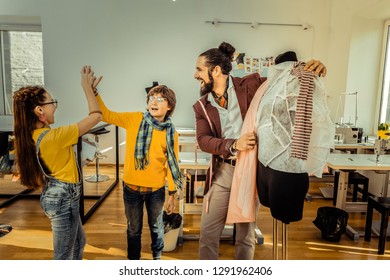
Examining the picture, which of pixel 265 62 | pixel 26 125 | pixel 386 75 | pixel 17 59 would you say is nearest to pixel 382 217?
pixel 386 75

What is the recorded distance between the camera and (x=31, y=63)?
4.75 feet

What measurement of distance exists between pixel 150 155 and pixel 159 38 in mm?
617

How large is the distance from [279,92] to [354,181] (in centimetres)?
227

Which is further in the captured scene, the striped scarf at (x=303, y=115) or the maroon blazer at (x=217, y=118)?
the maroon blazer at (x=217, y=118)

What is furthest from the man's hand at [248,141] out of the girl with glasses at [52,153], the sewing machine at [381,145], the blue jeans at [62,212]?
the sewing machine at [381,145]

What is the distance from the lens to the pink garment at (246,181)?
1.12 meters

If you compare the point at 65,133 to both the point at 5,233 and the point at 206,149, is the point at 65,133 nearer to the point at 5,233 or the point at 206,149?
the point at 206,149

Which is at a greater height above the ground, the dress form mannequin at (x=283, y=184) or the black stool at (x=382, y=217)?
the dress form mannequin at (x=283, y=184)

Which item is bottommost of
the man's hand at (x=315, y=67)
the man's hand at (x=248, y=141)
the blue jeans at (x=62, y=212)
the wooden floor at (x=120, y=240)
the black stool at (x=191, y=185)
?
the wooden floor at (x=120, y=240)

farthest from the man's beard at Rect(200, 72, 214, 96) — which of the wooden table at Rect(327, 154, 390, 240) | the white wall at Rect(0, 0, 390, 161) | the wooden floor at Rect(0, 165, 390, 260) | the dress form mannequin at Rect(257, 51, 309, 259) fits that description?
the wooden table at Rect(327, 154, 390, 240)

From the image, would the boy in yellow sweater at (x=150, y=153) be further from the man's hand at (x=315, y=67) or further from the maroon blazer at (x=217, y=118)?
the man's hand at (x=315, y=67)

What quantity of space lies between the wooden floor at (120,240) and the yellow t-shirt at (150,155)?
0.64 metres

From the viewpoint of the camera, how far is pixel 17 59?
1409 mm
